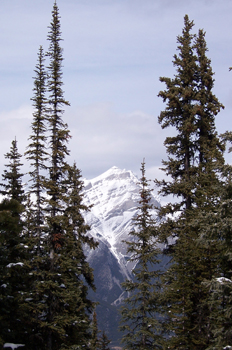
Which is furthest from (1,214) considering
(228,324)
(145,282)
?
(145,282)

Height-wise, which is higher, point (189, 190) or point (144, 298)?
point (189, 190)

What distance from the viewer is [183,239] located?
20.5m

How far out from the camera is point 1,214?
48.1 ft

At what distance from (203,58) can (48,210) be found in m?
15.1

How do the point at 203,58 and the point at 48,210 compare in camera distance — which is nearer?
the point at 48,210

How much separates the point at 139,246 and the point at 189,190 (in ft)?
15.9

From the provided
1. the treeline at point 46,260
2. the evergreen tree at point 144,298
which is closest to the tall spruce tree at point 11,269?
the treeline at point 46,260

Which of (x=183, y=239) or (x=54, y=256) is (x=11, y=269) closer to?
(x=54, y=256)

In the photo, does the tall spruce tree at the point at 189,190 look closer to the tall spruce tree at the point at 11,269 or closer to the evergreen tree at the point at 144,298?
the evergreen tree at the point at 144,298

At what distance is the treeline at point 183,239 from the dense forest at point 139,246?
0.22 ft

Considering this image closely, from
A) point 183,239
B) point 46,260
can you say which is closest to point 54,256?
point 46,260

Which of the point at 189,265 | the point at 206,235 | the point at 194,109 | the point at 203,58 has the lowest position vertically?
the point at 189,265

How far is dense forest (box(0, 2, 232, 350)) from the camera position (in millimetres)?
18906

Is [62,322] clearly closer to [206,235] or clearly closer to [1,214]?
[1,214]
